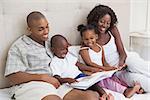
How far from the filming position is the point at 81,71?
5.52ft

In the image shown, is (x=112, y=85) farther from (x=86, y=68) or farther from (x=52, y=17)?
(x=52, y=17)

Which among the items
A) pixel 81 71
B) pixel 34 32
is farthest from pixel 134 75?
pixel 34 32

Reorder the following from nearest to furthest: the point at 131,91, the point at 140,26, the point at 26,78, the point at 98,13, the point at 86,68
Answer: the point at 26,78 → the point at 131,91 → the point at 86,68 → the point at 98,13 → the point at 140,26

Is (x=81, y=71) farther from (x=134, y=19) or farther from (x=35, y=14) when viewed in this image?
(x=134, y=19)

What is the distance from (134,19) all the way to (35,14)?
4.03ft

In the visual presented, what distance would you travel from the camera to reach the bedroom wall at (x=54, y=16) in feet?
5.16

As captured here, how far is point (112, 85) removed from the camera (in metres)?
1.63

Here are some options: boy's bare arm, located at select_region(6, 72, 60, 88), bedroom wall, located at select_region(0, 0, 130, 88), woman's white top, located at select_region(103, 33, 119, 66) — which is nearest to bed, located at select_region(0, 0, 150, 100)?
bedroom wall, located at select_region(0, 0, 130, 88)

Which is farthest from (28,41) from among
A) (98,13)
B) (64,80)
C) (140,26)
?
(140,26)

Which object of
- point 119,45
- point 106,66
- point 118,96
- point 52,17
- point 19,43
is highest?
point 52,17

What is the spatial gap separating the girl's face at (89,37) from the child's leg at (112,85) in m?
0.26

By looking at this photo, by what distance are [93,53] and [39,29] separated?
0.41 m

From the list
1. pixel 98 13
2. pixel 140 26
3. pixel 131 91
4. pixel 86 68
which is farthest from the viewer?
pixel 140 26

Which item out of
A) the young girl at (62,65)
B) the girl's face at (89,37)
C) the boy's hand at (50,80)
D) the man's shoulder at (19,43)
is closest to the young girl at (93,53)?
the girl's face at (89,37)
